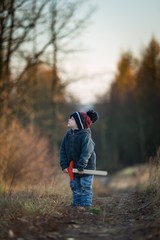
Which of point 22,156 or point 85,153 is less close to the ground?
point 85,153

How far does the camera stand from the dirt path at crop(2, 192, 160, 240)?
646cm

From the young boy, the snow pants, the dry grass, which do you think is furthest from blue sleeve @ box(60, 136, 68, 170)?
the dry grass

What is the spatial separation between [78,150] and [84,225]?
206cm

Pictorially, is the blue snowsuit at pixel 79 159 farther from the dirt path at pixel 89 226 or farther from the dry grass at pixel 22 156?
the dry grass at pixel 22 156

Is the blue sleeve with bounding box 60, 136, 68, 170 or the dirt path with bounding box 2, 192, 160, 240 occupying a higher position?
the blue sleeve with bounding box 60, 136, 68, 170

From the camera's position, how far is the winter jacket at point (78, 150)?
29.3 ft

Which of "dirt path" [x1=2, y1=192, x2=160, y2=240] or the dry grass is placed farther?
the dry grass

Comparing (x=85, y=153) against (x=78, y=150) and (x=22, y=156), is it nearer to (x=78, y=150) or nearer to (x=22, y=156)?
(x=78, y=150)

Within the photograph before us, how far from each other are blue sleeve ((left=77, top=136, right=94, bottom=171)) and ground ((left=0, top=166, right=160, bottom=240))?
2.56 ft

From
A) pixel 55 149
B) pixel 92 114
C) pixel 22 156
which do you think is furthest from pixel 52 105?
pixel 92 114

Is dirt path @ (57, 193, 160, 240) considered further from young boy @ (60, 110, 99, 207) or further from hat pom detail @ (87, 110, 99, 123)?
hat pom detail @ (87, 110, 99, 123)

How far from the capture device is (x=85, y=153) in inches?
352

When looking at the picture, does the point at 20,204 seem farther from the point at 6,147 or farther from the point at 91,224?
the point at 6,147

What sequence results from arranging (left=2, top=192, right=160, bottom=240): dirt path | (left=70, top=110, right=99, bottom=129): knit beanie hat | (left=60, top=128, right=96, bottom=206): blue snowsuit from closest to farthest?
(left=2, top=192, right=160, bottom=240): dirt path
(left=60, top=128, right=96, bottom=206): blue snowsuit
(left=70, top=110, right=99, bottom=129): knit beanie hat
